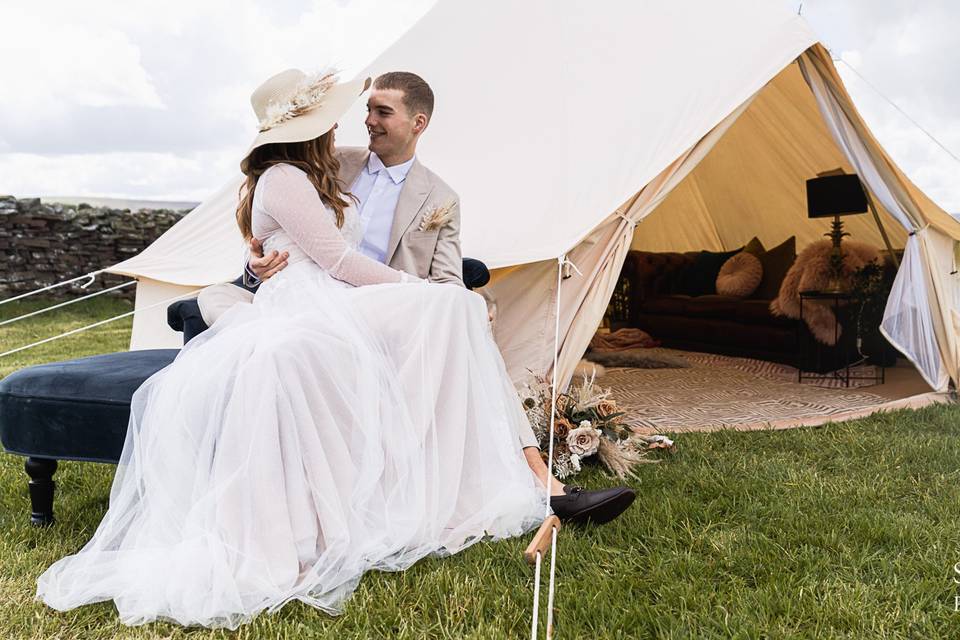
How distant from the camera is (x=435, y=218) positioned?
109 inches

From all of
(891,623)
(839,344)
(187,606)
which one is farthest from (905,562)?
(839,344)

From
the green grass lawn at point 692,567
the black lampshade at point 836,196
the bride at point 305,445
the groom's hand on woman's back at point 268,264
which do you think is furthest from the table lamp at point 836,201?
the groom's hand on woman's back at point 268,264

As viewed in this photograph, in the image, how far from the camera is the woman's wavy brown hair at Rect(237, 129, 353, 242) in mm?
2330

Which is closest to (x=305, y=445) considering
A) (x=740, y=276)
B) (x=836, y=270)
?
(x=836, y=270)

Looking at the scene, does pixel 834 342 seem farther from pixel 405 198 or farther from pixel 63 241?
pixel 63 241

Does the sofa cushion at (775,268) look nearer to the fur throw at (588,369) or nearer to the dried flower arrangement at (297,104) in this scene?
the fur throw at (588,369)

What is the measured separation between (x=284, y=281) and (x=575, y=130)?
172 cm

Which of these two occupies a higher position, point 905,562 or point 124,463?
point 124,463

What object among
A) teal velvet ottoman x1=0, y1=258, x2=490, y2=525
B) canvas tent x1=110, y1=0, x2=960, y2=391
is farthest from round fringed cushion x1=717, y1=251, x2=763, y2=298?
teal velvet ottoman x1=0, y1=258, x2=490, y2=525

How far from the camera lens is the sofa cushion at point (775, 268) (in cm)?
553

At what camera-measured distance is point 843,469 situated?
274cm

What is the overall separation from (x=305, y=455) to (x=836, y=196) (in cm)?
406

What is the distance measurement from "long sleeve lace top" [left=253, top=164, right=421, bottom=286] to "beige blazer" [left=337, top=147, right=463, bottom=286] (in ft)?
1.45

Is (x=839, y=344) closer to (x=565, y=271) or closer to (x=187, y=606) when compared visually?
(x=565, y=271)
